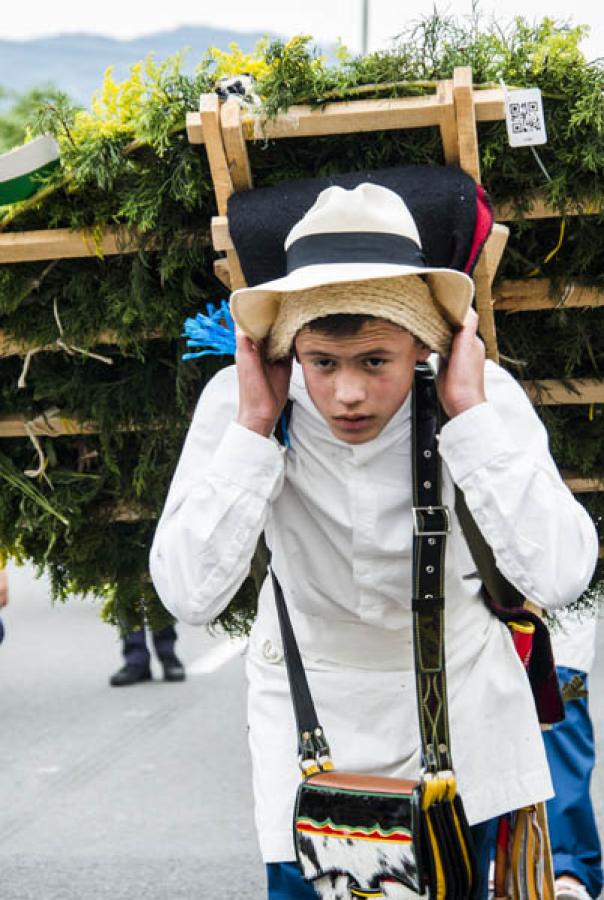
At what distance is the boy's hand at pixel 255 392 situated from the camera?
8.34 feet

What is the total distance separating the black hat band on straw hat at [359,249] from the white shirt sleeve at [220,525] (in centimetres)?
33

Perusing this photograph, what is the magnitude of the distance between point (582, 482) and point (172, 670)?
17.6 ft

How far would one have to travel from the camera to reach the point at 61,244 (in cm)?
303

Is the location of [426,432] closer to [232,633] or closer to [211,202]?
[211,202]

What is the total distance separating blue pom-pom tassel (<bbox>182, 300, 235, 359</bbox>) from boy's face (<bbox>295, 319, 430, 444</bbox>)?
37 centimetres

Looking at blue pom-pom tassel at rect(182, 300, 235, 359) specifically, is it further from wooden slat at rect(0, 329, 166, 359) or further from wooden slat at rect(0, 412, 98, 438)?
wooden slat at rect(0, 412, 98, 438)

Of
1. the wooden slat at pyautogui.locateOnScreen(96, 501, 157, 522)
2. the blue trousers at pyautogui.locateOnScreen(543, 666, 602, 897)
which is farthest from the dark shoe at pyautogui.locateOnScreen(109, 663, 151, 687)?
the wooden slat at pyautogui.locateOnScreen(96, 501, 157, 522)

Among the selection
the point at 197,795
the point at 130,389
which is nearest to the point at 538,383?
the point at 130,389

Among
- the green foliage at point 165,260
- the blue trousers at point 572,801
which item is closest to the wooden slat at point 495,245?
the green foliage at point 165,260

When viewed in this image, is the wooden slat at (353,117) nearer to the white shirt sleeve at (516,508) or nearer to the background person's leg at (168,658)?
the white shirt sleeve at (516,508)

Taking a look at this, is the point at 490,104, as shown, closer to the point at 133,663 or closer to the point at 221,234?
the point at 221,234

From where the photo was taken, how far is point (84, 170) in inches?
115

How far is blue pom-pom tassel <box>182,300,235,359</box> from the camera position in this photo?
2859mm

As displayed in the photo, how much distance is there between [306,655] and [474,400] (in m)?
0.62
